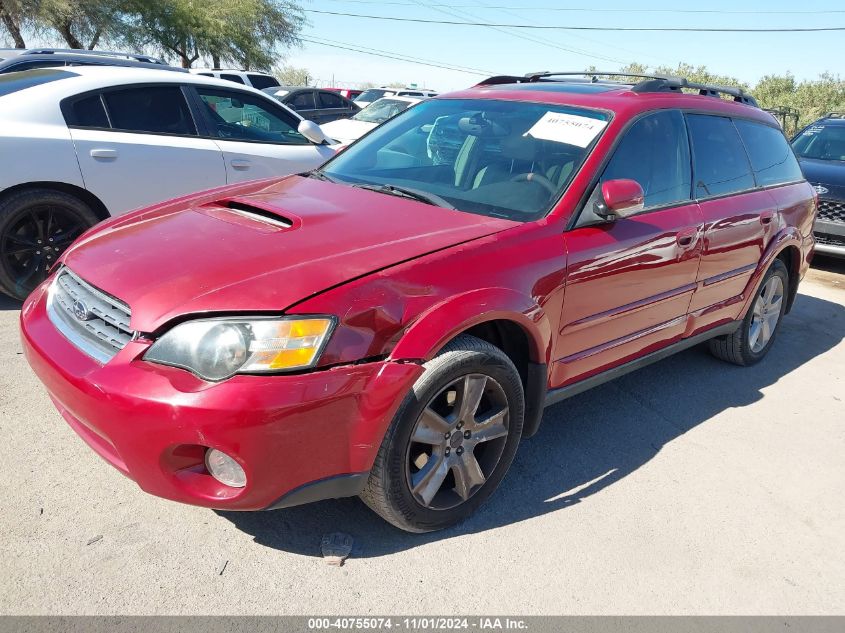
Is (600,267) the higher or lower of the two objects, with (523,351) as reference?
higher

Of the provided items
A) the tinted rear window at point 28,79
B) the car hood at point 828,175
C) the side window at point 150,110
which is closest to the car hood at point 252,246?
the side window at point 150,110

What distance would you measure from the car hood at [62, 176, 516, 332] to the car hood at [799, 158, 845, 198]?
6742 mm

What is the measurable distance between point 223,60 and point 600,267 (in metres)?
35.6

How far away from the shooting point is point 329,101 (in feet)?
55.7

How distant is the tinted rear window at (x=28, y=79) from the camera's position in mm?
4801

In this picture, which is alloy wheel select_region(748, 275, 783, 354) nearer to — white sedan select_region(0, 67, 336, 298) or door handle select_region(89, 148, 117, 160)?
white sedan select_region(0, 67, 336, 298)

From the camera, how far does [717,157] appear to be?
397 centimetres

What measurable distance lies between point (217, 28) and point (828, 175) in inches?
1177

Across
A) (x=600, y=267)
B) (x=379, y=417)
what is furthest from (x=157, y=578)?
(x=600, y=267)

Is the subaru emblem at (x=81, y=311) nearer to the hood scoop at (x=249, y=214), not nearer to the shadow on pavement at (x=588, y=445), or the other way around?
the hood scoop at (x=249, y=214)

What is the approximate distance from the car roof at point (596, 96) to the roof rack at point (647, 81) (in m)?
0.05

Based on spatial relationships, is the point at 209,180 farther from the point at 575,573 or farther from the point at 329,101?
the point at 329,101

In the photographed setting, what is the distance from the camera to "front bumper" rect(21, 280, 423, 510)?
6.72 ft

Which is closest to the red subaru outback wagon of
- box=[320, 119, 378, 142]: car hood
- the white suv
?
box=[320, 119, 378, 142]: car hood
